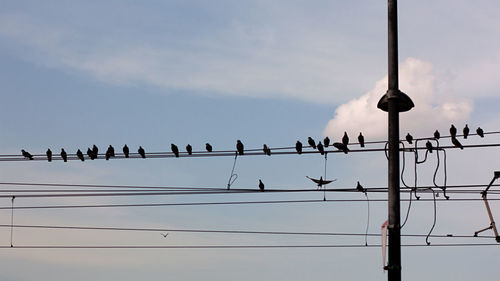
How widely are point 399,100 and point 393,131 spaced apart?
0.51m

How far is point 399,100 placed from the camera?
1081 centimetres

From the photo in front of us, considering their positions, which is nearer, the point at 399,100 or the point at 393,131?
the point at 393,131

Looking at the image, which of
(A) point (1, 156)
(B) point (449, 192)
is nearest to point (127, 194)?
(A) point (1, 156)

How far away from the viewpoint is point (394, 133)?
10609 mm

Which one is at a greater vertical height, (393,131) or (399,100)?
(399,100)

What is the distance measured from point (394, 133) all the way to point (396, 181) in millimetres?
753

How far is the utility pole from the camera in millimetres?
10281

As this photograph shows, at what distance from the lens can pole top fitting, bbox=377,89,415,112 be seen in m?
10.8

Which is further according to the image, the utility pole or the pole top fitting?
the pole top fitting

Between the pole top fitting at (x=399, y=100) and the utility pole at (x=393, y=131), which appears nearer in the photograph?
the utility pole at (x=393, y=131)

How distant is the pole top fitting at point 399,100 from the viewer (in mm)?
10797

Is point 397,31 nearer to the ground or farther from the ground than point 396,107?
farther from the ground

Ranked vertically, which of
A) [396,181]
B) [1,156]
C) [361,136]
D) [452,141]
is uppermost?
[361,136]

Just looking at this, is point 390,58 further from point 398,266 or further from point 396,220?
point 398,266
